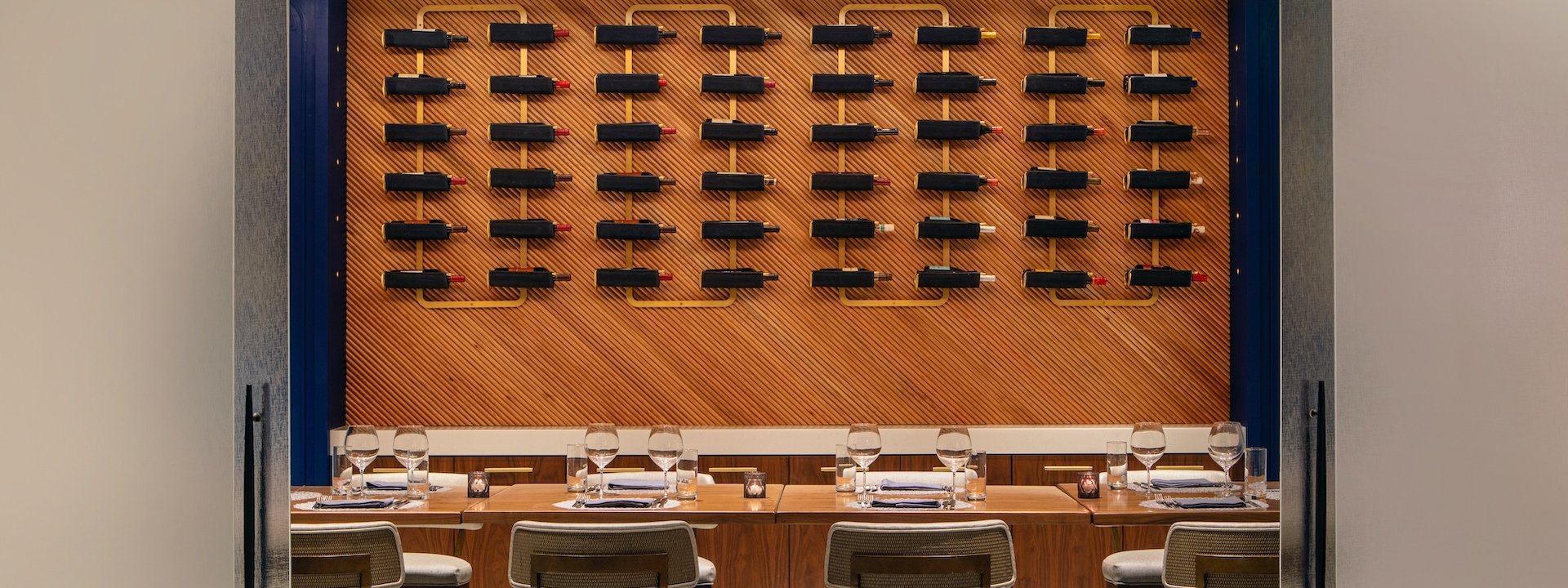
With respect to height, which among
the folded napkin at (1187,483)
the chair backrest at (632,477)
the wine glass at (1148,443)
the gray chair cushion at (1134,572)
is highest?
the wine glass at (1148,443)

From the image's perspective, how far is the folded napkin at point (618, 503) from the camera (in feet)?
10.4

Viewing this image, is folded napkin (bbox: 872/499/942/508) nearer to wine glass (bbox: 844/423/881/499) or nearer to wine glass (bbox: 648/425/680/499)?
wine glass (bbox: 844/423/881/499)

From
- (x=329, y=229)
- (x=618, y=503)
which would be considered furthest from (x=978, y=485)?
(x=329, y=229)

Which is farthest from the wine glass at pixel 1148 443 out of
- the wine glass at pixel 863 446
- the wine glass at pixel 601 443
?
the wine glass at pixel 601 443

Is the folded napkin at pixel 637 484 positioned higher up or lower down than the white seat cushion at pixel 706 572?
higher up

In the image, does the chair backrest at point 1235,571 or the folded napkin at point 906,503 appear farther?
the folded napkin at point 906,503

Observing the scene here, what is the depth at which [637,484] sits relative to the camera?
3.48 meters

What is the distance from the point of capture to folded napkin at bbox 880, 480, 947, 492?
3373 mm

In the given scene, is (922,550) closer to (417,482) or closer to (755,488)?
(755,488)
